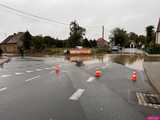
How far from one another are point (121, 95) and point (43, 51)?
181 feet

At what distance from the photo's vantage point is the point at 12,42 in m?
87.4

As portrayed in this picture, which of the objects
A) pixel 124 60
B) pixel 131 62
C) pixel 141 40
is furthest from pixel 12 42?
pixel 131 62

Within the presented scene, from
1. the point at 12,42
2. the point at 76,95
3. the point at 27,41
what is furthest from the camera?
the point at 12,42

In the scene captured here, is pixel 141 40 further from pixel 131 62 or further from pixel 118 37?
pixel 131 62

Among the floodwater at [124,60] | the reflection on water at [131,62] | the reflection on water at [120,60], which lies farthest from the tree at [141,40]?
the reflection on water at [131,62]

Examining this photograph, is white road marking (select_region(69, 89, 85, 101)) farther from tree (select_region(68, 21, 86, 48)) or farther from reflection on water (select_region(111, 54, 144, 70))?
tree (select_region(68, 21, 86, 48))

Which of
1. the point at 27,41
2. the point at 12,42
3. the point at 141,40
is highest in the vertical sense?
the point at 27,41

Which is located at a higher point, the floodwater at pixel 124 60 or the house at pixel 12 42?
the house at pixel 12 42

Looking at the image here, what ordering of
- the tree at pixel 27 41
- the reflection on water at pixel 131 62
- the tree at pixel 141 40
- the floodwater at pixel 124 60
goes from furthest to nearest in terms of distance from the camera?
the tree at pixel 141 40
the tree at pixel 27 41
the floodwater at pixel 124 60
the reflection on water at pixel 131 62

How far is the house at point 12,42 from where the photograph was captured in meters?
83.7

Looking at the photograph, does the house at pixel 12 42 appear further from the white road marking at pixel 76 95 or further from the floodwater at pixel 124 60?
the white road marking at pixel 76 95

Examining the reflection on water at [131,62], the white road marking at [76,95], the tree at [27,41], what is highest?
the tree at [27,41]

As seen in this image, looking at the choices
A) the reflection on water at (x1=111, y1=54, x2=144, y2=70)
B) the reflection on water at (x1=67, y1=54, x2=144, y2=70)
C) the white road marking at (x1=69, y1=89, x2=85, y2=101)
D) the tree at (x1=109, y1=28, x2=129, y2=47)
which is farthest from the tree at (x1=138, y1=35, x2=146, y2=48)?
the white road marking at (x1=69, y1=89, x2=85, y2=101)

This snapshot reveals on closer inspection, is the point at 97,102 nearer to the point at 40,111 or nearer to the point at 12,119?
the point at 40,111
